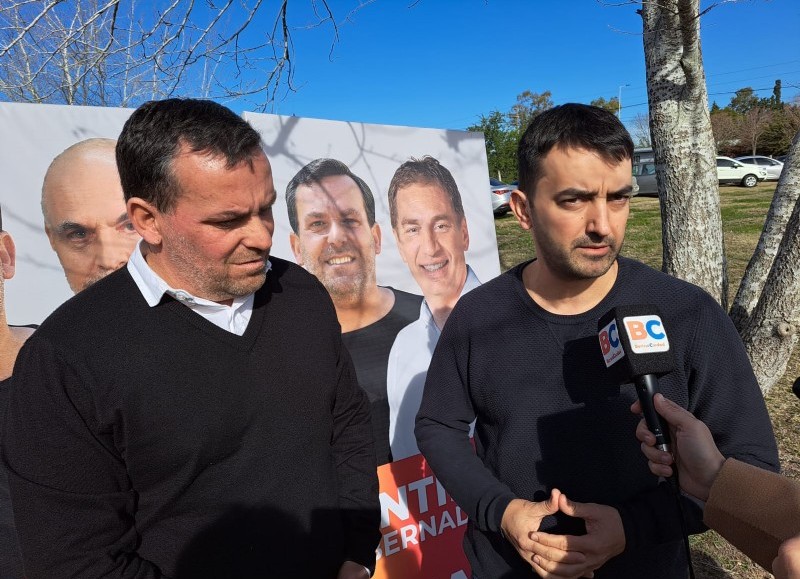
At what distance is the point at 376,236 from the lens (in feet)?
8.38

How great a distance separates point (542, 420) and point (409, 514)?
4.15 feet

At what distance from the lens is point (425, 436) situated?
1749 millimetres

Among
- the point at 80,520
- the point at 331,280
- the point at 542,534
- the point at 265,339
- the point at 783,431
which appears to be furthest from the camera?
the point at 783,431

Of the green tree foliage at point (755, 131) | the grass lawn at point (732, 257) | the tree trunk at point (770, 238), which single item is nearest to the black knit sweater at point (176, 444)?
the grass lawn at point (732, 257)

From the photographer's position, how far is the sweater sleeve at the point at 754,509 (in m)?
1.04

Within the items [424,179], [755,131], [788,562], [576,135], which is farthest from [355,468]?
[755,131]

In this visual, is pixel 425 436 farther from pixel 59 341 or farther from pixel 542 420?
pixel 59 341

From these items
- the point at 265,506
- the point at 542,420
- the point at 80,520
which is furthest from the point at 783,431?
the point at 80,520

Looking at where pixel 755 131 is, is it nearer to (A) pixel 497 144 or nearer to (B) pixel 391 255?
(A) pixel 497 144

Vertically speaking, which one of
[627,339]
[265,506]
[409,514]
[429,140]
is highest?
[429,140]

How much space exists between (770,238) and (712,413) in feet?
8.33

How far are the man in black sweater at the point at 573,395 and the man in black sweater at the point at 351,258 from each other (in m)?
0.74

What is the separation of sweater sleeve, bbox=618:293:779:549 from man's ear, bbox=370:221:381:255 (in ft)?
4.79

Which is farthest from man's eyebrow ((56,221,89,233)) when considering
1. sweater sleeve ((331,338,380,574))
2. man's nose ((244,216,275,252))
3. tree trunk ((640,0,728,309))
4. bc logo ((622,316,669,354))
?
tree trunk ((640,0,728,309))
